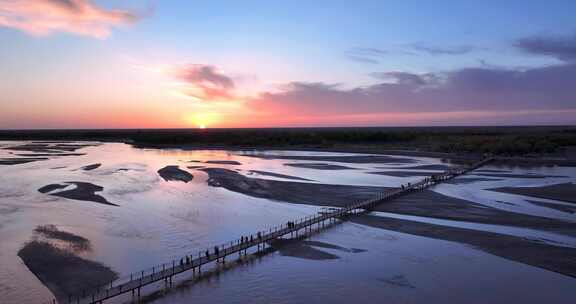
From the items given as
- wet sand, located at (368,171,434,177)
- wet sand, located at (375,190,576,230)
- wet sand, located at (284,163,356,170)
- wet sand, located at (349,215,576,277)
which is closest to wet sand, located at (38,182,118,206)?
wet sand, located at (349,215,576,277)

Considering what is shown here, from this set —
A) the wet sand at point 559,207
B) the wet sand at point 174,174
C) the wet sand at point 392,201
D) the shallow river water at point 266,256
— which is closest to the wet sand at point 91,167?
the wet sand at point 174,174

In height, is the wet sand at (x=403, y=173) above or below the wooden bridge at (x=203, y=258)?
above

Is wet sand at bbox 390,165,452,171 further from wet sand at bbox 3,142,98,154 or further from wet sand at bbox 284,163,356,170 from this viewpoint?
wet sand at bbox 3,142,98,154

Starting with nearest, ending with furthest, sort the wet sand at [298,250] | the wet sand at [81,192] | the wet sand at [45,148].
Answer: the wet sand at [298,250], the wet sand at [81,192], the wet sand at [45,148]

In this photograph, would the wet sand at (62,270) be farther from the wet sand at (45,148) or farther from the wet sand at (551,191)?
the wet sand at (45,148)

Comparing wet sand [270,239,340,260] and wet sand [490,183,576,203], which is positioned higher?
wet sand [490,183,576,203]

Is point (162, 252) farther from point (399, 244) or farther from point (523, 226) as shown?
point (523, 226)

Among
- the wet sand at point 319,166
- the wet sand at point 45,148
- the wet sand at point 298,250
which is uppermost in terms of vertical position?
the wet sand at point 45,148
